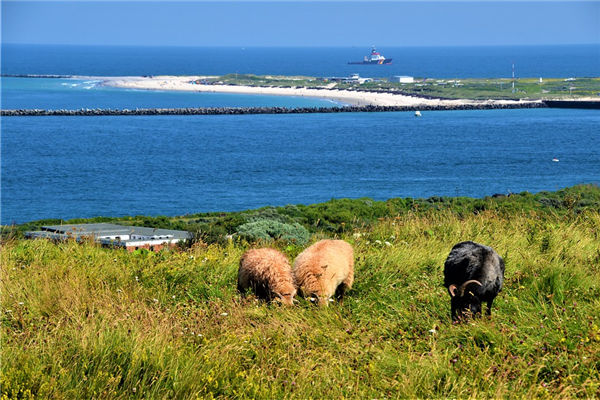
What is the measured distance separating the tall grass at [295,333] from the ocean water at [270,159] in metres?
52.8

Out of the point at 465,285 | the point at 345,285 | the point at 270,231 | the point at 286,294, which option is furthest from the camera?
the point at 270,231

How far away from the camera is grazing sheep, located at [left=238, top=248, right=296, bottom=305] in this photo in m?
8.79

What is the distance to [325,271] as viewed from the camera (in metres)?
8.84

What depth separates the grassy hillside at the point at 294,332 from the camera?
619 centimetres

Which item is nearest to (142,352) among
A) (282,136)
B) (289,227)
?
(289,227)

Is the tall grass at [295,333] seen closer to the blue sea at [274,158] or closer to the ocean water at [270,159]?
the blue sea at [274,158]

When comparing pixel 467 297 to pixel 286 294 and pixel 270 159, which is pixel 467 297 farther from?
pixel 270 159

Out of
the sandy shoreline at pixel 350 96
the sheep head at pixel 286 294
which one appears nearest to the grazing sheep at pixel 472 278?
the sheep head at pixel 286 294

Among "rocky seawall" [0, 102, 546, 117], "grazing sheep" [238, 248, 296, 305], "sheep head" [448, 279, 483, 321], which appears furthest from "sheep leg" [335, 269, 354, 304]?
"rocky seawall" [0, 102, 546, 117]

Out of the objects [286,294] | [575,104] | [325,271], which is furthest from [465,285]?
[575,104]

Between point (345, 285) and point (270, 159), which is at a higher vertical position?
point (345, 285)

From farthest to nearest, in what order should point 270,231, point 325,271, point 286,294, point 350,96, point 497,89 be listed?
point 497,89
point 350,96
point 270,231
point 325,271
point 286,294

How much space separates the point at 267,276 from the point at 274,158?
3320 inches

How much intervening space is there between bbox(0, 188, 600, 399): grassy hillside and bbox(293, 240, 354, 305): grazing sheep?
22cm
